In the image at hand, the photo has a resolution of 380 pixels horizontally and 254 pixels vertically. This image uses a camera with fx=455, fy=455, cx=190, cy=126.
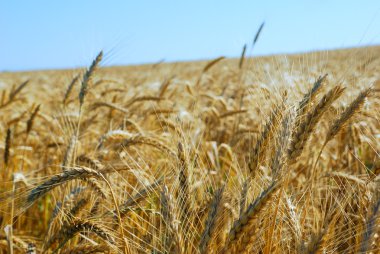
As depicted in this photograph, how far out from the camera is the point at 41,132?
4.92 metres

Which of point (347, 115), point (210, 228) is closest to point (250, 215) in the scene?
point (210, 228)

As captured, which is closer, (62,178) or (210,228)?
(210,228)

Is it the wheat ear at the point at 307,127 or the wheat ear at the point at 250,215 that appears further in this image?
the wheat ear at the point at 307,127

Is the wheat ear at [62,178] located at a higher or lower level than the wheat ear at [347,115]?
lower

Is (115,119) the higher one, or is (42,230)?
(115,119)

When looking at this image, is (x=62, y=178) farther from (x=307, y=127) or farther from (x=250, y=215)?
(x=307, y=127)

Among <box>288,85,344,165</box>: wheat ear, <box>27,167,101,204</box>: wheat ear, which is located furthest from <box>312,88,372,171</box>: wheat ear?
<box>27,167,101,204</box>: wheat ear

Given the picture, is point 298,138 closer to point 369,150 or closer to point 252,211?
point 252,211

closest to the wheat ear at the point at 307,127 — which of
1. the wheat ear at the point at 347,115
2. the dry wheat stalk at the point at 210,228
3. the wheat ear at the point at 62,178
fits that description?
the wheat ear at the point at 347,115

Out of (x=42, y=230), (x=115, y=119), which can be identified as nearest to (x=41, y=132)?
(x=115, y=119)

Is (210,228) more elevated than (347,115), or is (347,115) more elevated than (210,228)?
(347,115)

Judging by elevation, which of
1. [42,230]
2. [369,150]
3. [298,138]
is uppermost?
Result: [298,138]

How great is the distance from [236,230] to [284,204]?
0.45 m

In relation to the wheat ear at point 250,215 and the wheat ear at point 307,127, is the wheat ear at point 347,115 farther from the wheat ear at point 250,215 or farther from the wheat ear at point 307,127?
the wheat ear at point 250,215
